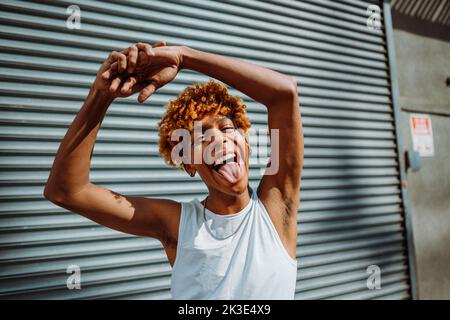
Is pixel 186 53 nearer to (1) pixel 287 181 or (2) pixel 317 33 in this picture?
(1) pixel 287 181

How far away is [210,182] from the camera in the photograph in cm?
171

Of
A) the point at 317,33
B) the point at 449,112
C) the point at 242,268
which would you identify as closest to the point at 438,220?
the point at 449,112

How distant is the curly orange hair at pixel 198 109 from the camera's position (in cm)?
174

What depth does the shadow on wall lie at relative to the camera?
219 inches

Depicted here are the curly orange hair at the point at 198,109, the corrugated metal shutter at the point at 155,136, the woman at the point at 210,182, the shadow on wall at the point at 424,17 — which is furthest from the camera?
the shadow on wall at the point at 424,17

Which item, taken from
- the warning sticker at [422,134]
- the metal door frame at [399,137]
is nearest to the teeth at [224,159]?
the metal door frame at [399,137]

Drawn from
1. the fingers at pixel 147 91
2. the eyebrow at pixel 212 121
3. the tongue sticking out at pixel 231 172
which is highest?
the fingers at pixel 147 91

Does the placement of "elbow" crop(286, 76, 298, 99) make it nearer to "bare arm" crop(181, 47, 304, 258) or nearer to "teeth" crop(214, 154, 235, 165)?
"bare arm" crop(181, 47, 304, 258)

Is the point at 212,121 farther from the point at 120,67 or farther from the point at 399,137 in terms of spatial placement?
the point at 399,137

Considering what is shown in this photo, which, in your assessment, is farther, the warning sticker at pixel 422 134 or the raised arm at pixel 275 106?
the warning sticker at pixel 422 134

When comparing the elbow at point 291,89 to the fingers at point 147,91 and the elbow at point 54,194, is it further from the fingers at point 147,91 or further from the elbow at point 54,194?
the elbow at point 54,194

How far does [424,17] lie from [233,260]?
5641 mm

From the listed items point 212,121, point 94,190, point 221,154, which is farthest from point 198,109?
point 94,190

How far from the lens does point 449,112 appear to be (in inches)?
227
